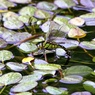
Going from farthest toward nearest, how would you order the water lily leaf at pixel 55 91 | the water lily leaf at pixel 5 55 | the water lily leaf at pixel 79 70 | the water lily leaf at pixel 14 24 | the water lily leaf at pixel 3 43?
the water lily leaf at pixel 14 24
the water lily leaf at pixel 3 43
the water lily leaf at pixel 5 55
the water lily leaf at pixel 79 70
the water lily leaf at pixel 55 91

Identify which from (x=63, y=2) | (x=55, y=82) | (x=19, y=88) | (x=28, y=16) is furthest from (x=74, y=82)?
(x=63, y=2)

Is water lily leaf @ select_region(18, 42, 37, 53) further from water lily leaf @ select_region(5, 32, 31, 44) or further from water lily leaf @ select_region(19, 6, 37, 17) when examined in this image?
water lily leaf @ select_region(19, 6, 37, 17)

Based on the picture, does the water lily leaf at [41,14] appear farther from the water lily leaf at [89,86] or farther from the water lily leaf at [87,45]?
the water lily leaf at [89,86]

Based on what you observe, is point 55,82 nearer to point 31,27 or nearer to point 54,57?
point 54,57

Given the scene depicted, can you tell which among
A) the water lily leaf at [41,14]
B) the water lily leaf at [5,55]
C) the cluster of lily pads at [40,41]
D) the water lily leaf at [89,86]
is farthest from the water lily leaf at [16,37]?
the water lily leaf at [89,86]

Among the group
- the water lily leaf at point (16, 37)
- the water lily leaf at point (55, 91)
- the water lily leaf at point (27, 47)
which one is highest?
the water lily leaf at point (16, 37)

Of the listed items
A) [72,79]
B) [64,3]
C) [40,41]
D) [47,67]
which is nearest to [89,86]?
[72,79]

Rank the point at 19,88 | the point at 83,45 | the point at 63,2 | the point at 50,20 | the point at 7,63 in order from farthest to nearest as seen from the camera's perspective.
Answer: the point at 63,2, the point at 50,20, the point at 83,45, the point at 7,63, the point at 19,88
